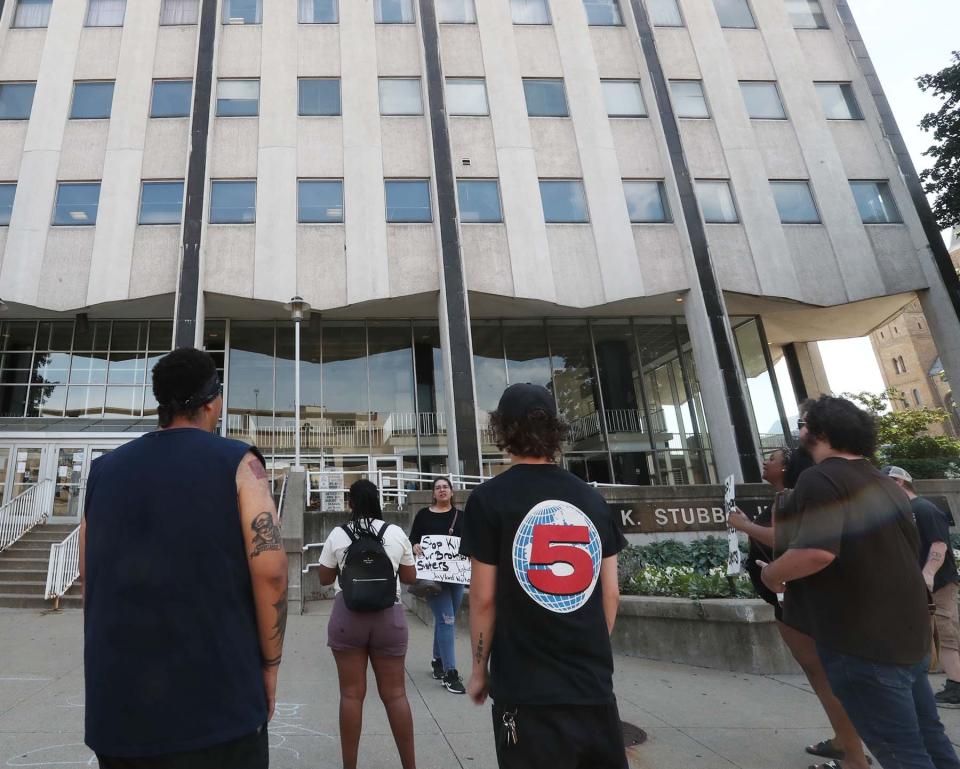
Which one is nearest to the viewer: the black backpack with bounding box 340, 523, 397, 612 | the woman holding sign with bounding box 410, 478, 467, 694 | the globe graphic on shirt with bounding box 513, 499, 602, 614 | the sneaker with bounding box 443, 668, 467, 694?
the globe graphic on shirt with bounding box 513, 499, 602, 614

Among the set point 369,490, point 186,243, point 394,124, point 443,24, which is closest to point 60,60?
point 186,243

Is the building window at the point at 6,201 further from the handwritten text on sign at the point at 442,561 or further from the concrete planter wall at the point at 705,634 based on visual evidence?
the concrete planter wall at the point at 705,634

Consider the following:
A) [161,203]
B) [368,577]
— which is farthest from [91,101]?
[368,577]

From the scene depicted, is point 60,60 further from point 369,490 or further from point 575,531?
point 575,531

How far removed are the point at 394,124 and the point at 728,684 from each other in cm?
1838

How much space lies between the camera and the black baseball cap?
8.11 feet

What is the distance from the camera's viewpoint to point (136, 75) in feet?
60.9

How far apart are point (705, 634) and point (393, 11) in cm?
2190

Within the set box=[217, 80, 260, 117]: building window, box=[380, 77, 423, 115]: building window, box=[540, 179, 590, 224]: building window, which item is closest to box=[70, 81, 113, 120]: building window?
box=[217, 80, 260, 117]: building window

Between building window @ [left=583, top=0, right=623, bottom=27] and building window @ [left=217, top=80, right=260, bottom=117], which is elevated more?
building window @ [left=583, top=0, right=623, bottom=27]

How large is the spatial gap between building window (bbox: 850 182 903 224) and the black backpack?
21.3 metres

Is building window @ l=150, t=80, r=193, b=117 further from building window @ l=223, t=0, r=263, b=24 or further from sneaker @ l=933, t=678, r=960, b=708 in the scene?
sneaker @ l=933, t=678, r=960, b=708

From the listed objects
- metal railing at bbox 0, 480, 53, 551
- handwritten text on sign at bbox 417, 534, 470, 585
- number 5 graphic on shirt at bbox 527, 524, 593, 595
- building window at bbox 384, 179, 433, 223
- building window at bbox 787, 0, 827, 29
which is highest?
building window at bbox 787, 0, 827, 29

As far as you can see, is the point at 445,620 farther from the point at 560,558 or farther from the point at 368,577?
the point at 560,558
